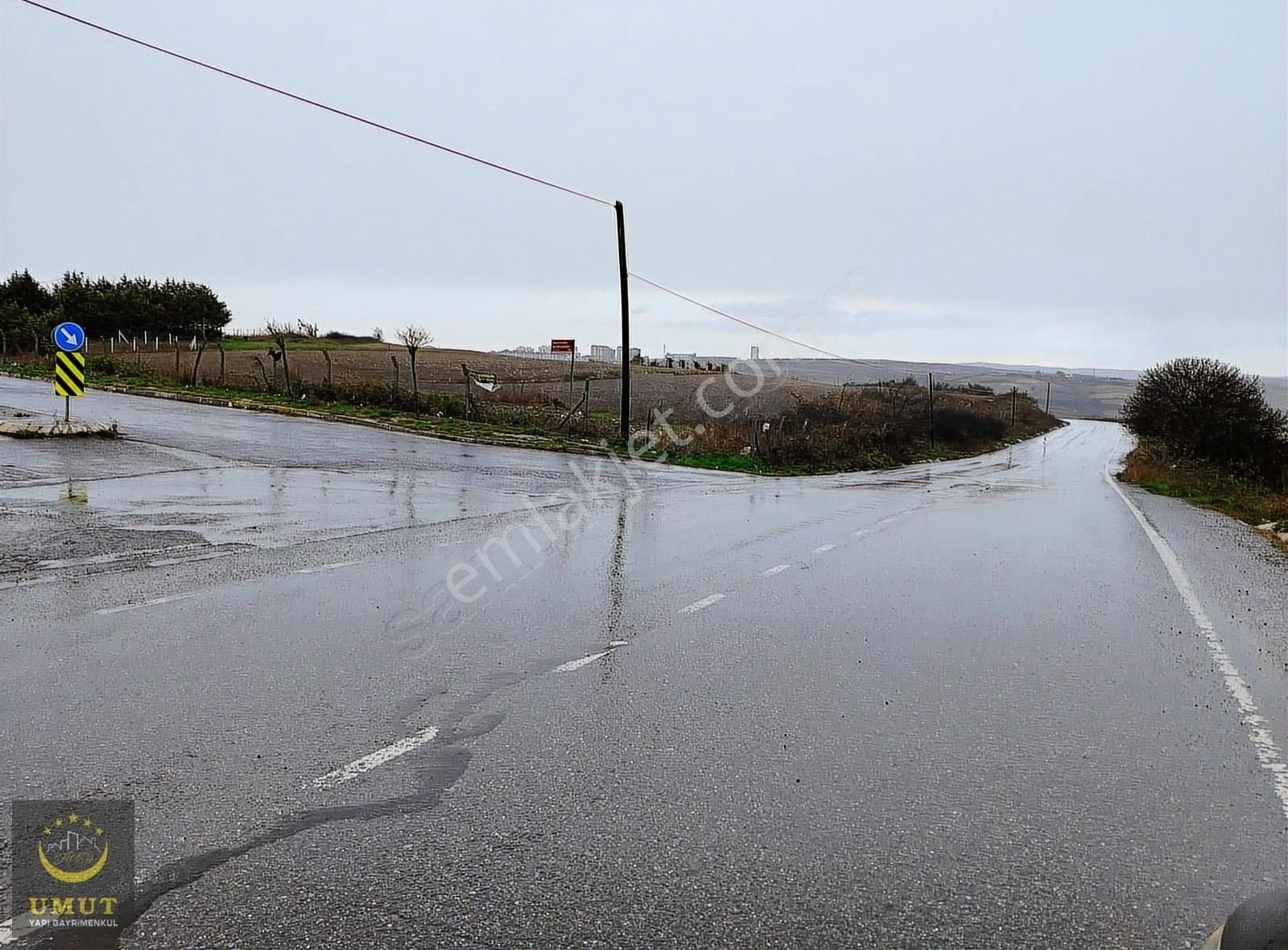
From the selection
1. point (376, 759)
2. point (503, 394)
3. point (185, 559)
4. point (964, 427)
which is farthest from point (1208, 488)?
point (376, 759)

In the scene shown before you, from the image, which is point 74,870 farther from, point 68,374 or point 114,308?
point 114,308

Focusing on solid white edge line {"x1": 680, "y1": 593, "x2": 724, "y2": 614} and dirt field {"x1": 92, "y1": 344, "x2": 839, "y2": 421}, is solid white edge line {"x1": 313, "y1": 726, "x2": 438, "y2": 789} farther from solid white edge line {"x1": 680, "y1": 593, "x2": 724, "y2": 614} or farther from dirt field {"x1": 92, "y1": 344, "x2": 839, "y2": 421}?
dirt field {"x1": 92, "y1": 344, "x2": 839, "y2": 421}

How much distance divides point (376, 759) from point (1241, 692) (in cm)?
534

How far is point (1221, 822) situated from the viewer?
15.2ft

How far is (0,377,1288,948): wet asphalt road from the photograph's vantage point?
149 inches

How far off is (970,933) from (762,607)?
18.0 feet

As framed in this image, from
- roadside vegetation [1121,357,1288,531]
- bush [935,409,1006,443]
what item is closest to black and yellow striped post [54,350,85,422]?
roadside vegetation [1121,357,1288,531]

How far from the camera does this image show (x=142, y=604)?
8.27m

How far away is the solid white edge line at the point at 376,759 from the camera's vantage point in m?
4.76

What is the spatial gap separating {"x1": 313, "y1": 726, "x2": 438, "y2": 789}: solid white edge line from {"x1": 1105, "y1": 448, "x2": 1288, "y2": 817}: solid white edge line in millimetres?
3941

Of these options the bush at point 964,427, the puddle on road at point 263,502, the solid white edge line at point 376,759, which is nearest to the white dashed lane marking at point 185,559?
the puddle on road at point 263,502

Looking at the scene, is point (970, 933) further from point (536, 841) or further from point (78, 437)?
point (78, 437)

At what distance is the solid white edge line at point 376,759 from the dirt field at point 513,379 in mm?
30038

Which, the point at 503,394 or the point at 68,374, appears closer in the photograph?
the point at 68,374
